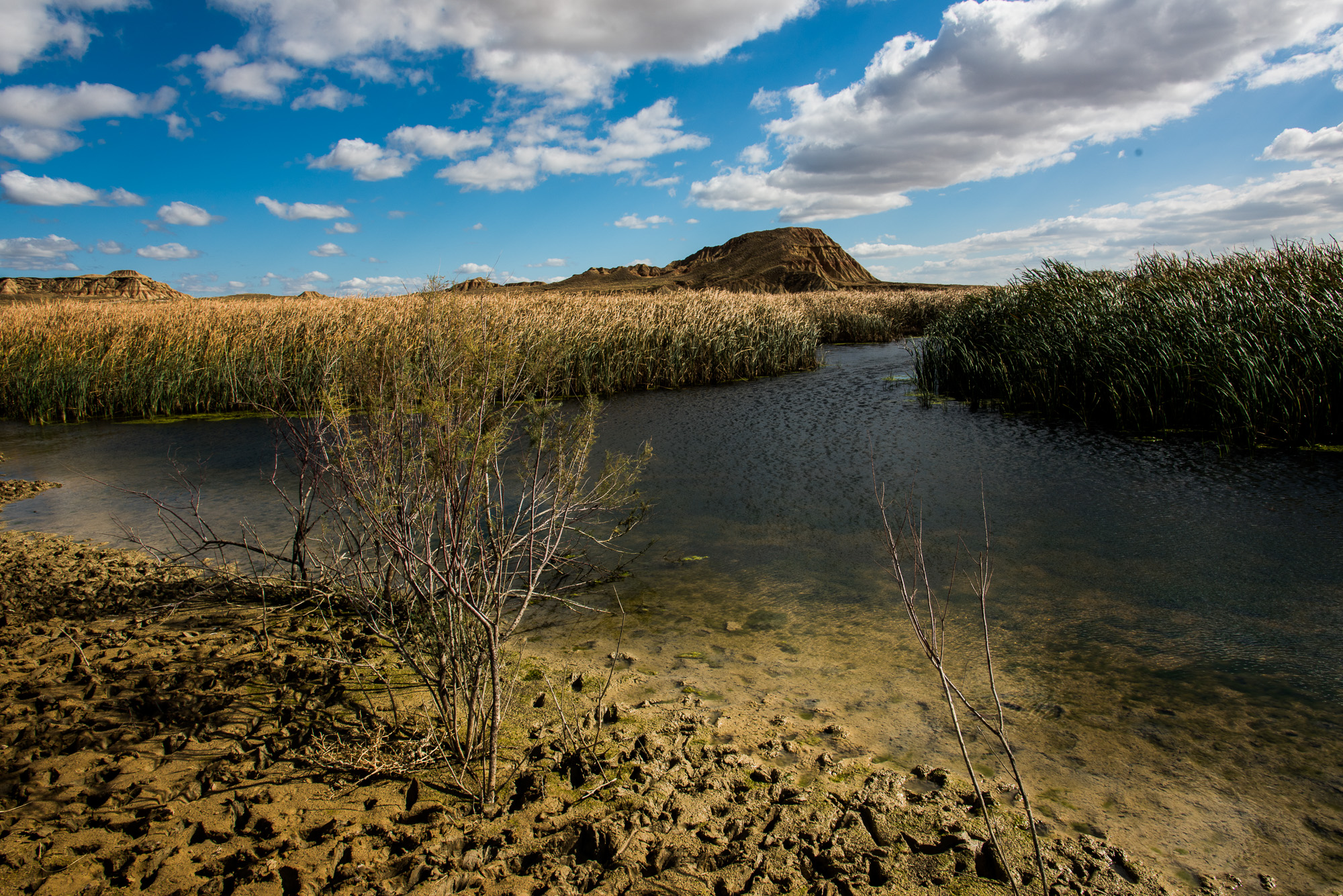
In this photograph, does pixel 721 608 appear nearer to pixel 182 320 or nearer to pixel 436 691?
pixel 436 691

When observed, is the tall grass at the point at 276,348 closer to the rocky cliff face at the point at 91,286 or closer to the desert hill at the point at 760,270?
the desert hill at the point at 760,270

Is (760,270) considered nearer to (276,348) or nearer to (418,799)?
(276,348)

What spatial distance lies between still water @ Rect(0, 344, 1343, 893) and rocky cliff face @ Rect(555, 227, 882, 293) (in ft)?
186

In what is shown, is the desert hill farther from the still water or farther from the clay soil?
the clay soil

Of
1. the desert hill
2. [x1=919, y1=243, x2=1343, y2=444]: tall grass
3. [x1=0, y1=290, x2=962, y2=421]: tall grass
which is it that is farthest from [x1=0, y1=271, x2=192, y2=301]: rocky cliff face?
[x1=919, y1=243, x2=1343, y2=444]: tall grass

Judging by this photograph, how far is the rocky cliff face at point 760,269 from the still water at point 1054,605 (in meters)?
56.8

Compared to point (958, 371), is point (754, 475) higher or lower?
lower

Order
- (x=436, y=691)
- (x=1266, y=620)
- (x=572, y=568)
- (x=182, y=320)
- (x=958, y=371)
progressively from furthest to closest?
(x=182, y=320) < (x=958, y=371) < (x=572, y=568) < (x=1266, y=620) < (x=436, y=691)

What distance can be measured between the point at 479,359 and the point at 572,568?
2.16 m

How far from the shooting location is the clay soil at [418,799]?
1.76 meters

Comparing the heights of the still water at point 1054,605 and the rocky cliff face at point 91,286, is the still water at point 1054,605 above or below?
below

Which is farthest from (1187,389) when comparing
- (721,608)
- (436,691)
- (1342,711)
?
(436,691)

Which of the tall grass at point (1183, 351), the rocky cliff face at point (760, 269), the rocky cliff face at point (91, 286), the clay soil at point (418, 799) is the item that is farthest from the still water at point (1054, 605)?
the rocky cliff face at point (91, 286)

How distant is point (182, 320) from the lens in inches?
560
